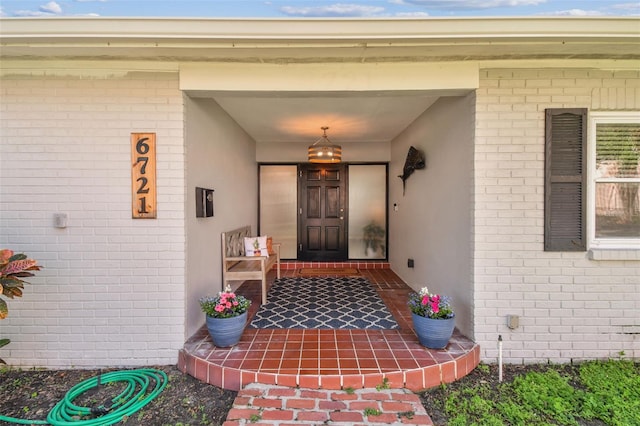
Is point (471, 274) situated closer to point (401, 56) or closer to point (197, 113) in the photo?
point (401, 56)

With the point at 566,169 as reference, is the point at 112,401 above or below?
below

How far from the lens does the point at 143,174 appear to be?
2.45 meters

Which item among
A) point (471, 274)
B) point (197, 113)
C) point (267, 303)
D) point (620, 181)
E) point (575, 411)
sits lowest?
point (575, 411)

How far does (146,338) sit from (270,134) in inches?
129

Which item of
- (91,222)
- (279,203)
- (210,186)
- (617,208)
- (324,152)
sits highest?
(324,152)

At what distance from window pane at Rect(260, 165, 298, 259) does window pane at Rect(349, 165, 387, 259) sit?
1.08 metres

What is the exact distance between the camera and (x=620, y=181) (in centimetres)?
249

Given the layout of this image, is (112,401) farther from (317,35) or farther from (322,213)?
(322,213)

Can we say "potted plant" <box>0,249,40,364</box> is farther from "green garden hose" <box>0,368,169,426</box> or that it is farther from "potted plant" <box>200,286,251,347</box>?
"potted plant" <box>200,286,251,347</box>

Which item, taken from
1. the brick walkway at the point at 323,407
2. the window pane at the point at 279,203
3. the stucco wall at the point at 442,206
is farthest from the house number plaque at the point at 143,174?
the window pane at the point at 279,203

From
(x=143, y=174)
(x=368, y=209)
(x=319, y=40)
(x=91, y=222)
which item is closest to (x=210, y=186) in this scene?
(x=143, y=174)

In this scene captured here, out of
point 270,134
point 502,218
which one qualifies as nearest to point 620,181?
point 502,218

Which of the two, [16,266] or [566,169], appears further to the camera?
[566,169]

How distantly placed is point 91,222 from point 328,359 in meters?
2.23
